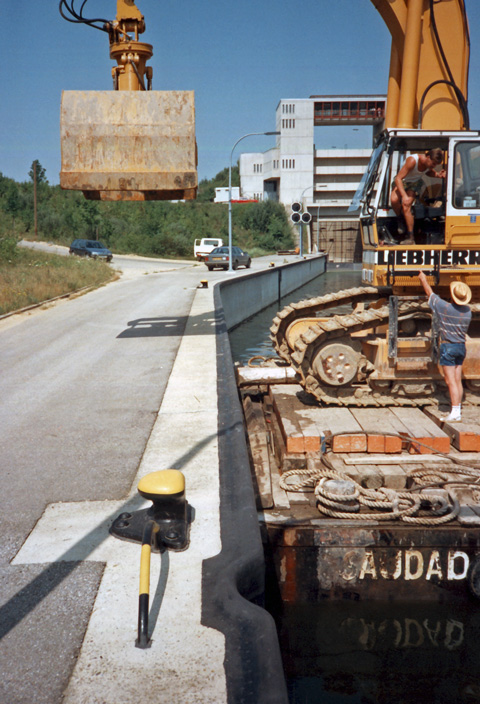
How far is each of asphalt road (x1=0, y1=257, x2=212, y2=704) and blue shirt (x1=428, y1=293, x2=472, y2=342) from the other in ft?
12.0

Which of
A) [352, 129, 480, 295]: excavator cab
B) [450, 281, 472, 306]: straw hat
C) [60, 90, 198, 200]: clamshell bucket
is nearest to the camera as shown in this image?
[450, 281, 472, 306]: straw hat

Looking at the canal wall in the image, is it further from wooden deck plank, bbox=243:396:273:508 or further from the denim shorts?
the denim shorts

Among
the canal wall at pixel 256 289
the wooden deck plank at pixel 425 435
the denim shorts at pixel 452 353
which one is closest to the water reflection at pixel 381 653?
the wooden deck plank at pixel 425 435

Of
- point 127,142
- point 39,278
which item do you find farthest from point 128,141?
point 39,278

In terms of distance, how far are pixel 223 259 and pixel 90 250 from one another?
11.7 m

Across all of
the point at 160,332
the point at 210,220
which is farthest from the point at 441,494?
the point at 210,220

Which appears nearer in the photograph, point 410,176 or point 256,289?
point 410,176

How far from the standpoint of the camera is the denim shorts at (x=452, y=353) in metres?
7.39

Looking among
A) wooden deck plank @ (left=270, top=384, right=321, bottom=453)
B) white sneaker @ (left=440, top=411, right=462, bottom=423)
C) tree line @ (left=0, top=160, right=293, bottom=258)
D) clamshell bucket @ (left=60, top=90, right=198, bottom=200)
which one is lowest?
wooden deck plank @ (left=270, top=384, right=321, bottom=453)

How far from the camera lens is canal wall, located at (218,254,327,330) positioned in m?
23.4

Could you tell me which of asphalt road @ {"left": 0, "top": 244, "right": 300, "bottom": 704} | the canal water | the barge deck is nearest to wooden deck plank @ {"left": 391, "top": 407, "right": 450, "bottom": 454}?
the barge deck

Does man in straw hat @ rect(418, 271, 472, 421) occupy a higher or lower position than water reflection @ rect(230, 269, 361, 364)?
higher

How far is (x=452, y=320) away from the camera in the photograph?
7.43 metres

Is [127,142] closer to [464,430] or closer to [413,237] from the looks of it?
[413,237]
